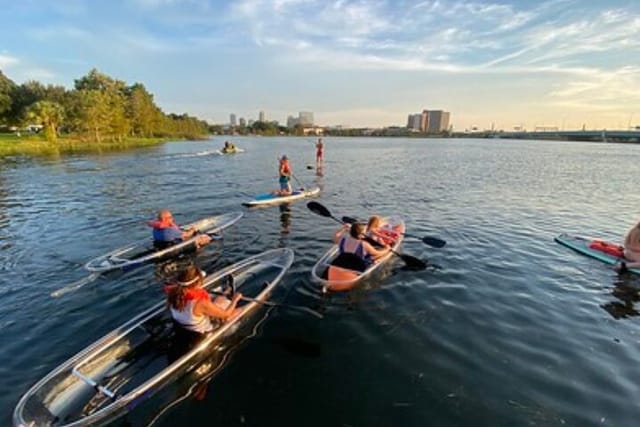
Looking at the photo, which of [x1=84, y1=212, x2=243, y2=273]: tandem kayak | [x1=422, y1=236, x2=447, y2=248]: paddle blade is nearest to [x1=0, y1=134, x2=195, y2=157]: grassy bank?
[x1=84, y1=212, x2=243, y2=273]: tandem kayak

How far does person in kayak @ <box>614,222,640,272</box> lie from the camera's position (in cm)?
1120

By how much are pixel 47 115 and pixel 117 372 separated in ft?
240

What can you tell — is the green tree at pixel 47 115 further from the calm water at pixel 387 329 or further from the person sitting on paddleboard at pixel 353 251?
the person sitting on paddleboard at pixel 353 251

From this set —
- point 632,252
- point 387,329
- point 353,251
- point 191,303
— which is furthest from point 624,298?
point 191,303

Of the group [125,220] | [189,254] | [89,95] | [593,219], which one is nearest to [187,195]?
[125,220]

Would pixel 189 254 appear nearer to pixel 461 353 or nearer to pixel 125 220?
pixel 125 220

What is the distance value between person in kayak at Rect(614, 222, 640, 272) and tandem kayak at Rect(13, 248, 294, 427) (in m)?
11.6

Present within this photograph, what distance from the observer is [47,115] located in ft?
→ 201

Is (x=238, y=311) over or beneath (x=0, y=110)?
beneath

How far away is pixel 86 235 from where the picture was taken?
1459 cm

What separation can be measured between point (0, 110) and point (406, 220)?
3432 inches

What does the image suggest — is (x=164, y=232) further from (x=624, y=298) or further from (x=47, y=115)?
(x=47, y=115)

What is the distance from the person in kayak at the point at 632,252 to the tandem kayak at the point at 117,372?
38.2 ft

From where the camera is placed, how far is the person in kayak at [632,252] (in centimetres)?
1120
